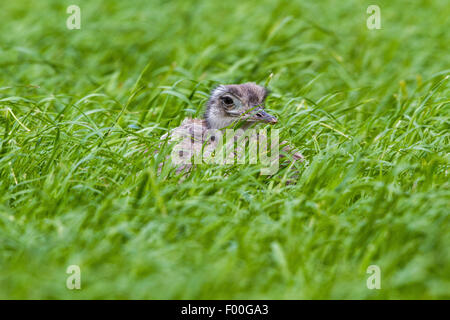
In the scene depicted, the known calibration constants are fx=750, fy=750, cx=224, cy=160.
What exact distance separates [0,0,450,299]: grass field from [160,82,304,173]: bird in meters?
0.14

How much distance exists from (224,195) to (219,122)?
55.1 inches

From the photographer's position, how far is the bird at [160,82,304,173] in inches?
205

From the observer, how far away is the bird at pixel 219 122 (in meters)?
5.20

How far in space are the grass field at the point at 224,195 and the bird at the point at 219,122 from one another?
144 millimetres

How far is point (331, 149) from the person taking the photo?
5488 millimetres

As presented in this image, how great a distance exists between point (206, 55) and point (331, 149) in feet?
9.18

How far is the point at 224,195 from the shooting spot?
470 centimetres

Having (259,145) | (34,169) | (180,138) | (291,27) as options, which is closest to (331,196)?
(259,145)
